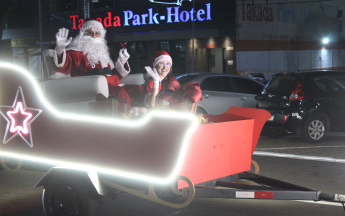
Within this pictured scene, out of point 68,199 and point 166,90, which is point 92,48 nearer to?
point 166,90

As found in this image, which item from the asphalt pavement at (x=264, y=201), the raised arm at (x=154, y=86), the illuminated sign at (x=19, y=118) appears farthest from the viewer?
the asphalt pavement at (x=264, y=201)

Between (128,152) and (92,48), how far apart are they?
2.04 metres

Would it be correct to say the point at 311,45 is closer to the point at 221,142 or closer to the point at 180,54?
the point at 180,54

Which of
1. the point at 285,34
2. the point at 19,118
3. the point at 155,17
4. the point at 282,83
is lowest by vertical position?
the point at 19,118

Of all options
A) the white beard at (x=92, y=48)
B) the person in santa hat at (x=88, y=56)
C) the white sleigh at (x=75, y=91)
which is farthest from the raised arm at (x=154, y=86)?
the white beard at (x=92, y=48)

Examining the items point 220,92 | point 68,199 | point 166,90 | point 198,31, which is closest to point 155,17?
point 198,31

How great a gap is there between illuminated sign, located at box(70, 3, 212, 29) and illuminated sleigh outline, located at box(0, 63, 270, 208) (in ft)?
65.1

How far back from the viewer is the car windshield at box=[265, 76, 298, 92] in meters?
9.35

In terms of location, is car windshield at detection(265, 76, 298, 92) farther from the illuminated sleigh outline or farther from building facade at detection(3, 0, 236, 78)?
building facade at detection(3, 0, 236, 78)

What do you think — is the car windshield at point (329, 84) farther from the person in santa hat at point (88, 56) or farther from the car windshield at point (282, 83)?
the person in santa hat at point (88, 56)

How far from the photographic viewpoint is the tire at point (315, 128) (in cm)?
915

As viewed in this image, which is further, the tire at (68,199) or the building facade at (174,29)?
the building facade at (174,29)

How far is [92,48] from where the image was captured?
5.03 metres

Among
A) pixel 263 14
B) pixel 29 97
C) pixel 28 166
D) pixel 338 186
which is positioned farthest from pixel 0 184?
pixel 263 14
